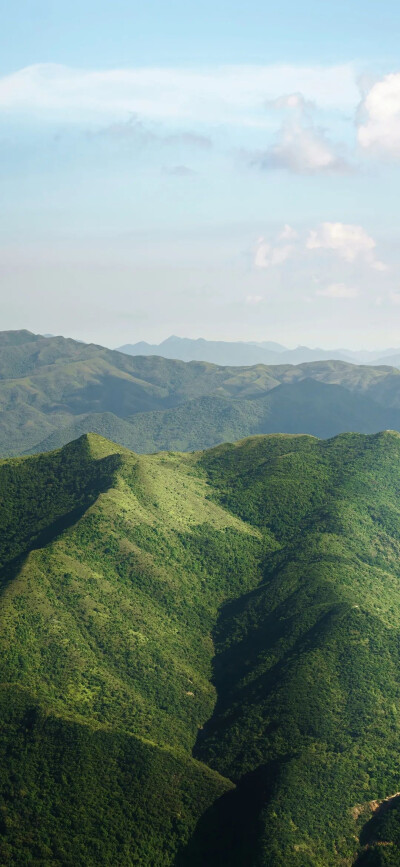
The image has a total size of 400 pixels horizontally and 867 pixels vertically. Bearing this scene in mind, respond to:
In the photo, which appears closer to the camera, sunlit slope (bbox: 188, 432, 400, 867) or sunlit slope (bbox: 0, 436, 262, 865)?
sunlit slope (bbox: 0, 436, 262, 865)

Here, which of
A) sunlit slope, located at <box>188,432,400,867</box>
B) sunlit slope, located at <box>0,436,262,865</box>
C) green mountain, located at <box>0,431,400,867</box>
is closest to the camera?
sunlit slope, located at <box>0,436,262,865</box>

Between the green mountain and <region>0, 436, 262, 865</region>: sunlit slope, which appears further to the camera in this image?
the green mountain

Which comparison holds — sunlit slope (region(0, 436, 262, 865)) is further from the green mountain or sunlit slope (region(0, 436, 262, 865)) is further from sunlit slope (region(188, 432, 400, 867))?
sunlit slope (region(188, 432, 400, 867))

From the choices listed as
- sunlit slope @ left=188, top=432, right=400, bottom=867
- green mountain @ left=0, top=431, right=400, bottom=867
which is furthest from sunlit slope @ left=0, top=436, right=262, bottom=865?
→ sunlit slope @ left=188, top=432, right=400, bottom=867

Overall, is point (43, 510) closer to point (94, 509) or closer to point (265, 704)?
point (94, 509)

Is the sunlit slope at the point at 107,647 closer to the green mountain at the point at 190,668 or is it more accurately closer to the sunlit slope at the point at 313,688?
the green mountain at the point at 190,668

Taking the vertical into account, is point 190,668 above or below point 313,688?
below

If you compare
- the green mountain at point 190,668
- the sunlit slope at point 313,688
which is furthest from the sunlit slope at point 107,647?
the sunlit slope at point 313,688

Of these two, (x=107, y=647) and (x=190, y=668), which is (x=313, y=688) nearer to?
(x=190, y=668)

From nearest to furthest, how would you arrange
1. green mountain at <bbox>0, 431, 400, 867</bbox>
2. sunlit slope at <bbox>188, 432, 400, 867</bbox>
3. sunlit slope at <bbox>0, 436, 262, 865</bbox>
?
sunlit slope at <bbox>0, 436, 262, 865</bbox> < green mountain at <bbox>0, 431, 400, 867</bbox> < sunlit slope at <bbox>188, 432, 400, 867</bbox>

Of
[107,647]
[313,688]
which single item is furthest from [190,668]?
[313,688]
